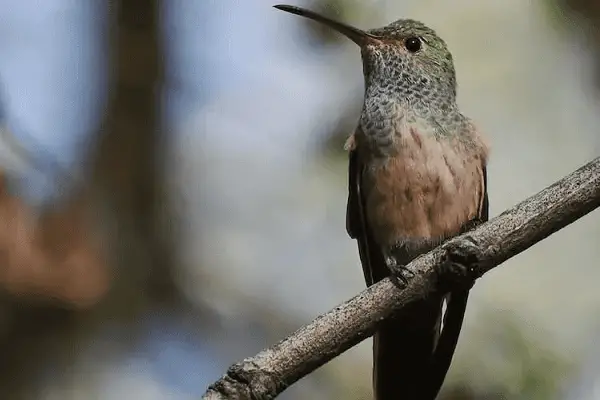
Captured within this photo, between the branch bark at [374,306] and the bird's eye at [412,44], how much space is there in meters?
1.69

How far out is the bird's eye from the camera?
378cm

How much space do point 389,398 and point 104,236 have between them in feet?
8.36

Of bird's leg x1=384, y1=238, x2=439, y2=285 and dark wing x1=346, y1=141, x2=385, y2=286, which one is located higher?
dark wing x1=346, y1=141, x2=385, y2=286

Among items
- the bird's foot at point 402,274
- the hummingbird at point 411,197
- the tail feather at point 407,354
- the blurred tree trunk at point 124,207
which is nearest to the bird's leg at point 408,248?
the hummingbird at point 411,197

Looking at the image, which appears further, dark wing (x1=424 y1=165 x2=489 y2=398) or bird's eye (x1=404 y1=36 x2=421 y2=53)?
bird's eye (x1=404 y1=36 x2=421 y2=53)

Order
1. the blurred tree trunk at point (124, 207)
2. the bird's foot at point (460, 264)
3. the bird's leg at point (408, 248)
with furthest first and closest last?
1. the blurred tree trunk at point (124, 207)
2. the bird's leg at point (408, 248)
3. the bird's foot at point (460, 264)

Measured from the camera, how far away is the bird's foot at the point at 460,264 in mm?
2172

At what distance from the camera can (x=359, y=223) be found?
3.45 meters

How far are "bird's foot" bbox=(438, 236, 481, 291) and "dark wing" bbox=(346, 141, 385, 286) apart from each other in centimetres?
112

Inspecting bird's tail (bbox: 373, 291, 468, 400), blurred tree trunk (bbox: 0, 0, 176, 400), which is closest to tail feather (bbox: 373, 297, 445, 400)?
bird's tail (bbox: 373, 291, 468, 400)

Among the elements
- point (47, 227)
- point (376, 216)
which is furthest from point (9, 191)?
point (376, 216)

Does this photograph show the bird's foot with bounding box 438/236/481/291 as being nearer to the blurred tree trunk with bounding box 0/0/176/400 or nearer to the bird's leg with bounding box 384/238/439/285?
the bird's leg with bounding box 384/238/439/285

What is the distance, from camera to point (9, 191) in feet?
14.1

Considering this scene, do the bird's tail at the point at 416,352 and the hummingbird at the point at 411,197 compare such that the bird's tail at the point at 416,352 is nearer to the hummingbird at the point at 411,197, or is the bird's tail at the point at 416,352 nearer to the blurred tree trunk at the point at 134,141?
the hummingbird at the point at 411,197
